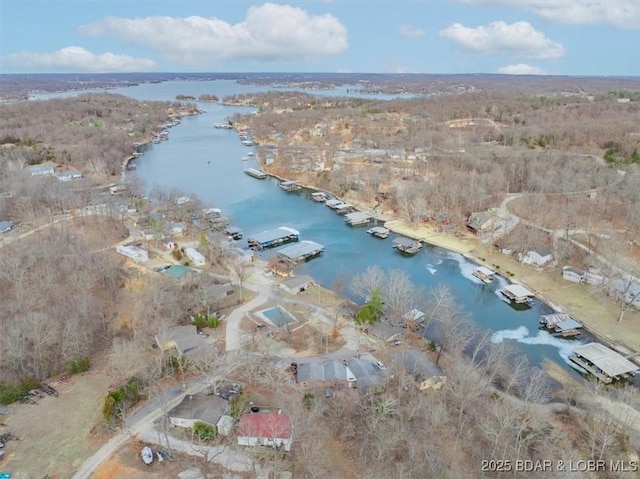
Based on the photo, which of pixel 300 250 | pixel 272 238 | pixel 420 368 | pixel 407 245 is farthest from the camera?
pixel 272 238

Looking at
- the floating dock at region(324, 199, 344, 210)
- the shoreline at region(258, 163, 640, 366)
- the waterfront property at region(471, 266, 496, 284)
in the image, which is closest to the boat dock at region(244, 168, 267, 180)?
the floating dock at region(324, 199, 344, 210)

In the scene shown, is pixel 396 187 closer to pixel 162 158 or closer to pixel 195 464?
pixel 195 464

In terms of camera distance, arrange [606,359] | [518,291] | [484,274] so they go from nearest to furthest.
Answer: [606,359] → [518,291] → [484,274]

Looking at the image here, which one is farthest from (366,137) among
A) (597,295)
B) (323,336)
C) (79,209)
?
(323,336)

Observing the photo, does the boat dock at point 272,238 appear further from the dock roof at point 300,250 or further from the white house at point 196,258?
the white house at point 196,258

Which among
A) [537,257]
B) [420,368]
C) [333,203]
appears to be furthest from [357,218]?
[420,368]

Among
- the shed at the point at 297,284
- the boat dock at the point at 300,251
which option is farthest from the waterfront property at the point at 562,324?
the boat dock at the point at 300,251

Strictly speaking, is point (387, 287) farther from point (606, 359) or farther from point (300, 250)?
point (606, 359)

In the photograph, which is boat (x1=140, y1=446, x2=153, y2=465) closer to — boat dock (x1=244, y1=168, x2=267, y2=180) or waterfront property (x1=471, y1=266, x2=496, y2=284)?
waterfront property (x1=471, y1=266, x2=496, y2=284)
